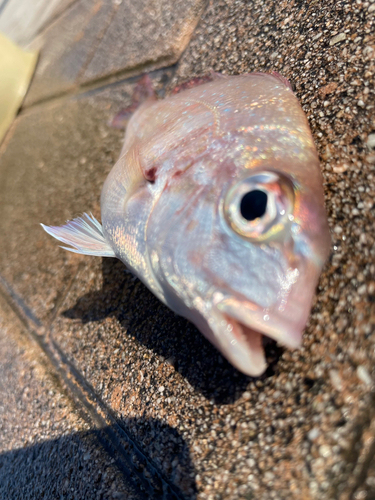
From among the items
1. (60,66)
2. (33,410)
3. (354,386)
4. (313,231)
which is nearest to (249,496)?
(354,386)

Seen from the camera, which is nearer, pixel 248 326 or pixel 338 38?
pixel 248 326

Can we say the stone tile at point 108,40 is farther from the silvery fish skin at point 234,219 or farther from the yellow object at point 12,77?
the silvery fish skin at point 234,219

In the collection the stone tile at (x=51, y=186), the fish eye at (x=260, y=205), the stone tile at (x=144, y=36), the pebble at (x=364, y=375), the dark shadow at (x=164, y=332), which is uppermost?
the stone tile at (x=144, y=36)

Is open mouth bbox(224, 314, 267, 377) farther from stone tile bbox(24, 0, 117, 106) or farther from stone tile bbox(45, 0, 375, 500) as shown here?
stone tile bbox(24, 0, 117, 106)

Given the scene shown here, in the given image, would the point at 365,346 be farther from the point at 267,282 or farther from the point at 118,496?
the point at 118,496

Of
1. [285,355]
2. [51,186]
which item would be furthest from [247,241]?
[51,186]

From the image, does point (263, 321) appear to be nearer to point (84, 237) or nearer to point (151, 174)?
point (151, 174)

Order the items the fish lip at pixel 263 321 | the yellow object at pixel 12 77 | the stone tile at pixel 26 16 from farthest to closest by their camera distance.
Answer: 1. the stone tile at pixel 26 16
2. the yellow object at pixel 12 77
3. the fish lip at pixel 263 321

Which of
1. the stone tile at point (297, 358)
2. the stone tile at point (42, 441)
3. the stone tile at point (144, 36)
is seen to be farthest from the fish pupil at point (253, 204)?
the stone tile at point (144, 36)
